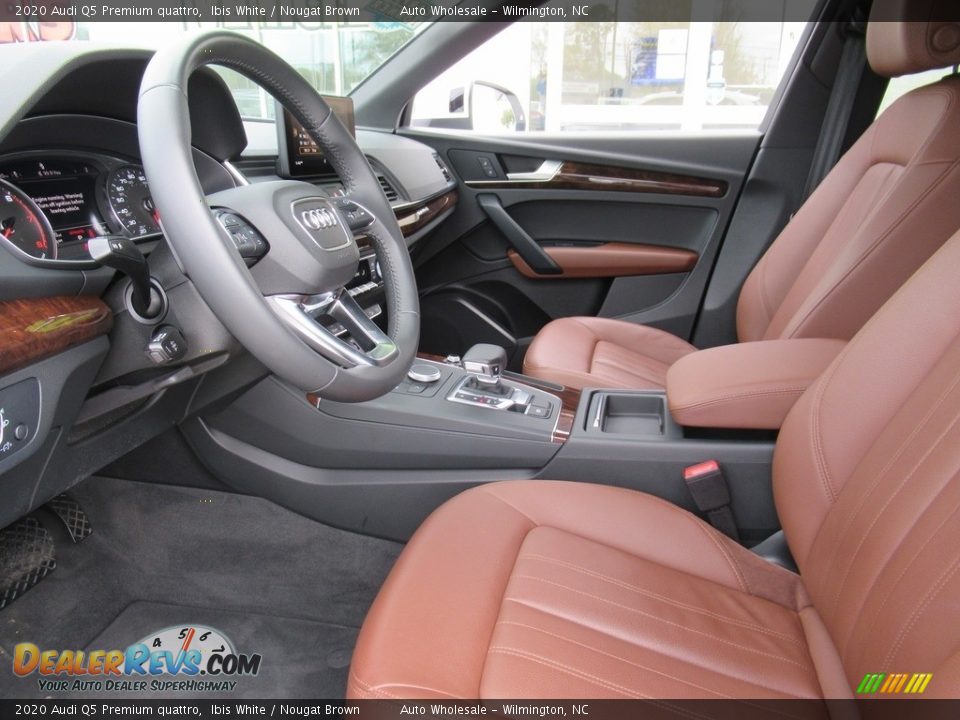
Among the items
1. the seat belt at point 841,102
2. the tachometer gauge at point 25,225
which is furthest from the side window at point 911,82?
the tachometer gauge at point 25,225

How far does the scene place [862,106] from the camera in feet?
6.84

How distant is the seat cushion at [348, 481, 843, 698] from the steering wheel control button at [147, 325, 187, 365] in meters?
0.39

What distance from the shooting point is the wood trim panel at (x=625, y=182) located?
2346 millimetres

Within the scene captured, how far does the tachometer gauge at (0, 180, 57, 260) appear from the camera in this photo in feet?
2.99

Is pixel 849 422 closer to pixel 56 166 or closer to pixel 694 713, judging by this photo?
pixel 694 713

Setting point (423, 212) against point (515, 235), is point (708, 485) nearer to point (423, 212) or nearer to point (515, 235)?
point (423, 212)

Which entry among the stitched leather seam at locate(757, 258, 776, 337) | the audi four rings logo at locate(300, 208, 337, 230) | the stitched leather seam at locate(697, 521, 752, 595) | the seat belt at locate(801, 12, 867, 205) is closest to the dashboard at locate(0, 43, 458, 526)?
the audi four rings logo at locate(300, 208, 337, 230)

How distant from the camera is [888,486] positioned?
794 millimetres

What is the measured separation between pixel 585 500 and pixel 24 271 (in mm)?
755

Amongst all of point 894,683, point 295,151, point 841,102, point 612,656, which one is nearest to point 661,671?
point 612,656

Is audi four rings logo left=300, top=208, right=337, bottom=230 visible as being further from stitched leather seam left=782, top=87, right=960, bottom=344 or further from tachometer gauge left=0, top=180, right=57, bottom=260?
stitched leather seam left=782, top=87, right=960, bottom=344

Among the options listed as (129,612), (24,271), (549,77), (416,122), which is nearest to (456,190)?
(416,122)

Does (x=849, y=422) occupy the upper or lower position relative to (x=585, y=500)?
upper

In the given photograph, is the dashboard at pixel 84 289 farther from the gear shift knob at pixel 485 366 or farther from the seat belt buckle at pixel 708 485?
the seat belt buckle at pixel 708 485
